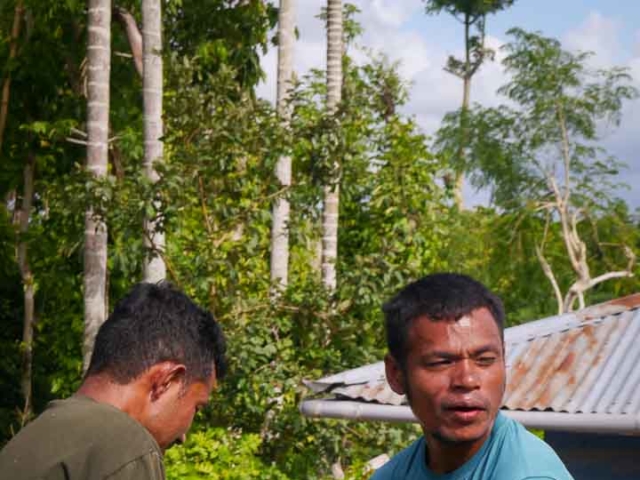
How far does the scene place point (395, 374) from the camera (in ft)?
9.66

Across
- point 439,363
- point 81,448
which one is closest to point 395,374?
point 439,363

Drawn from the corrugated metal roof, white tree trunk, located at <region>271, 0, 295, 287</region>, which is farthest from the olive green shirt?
white tree trunk, located at <region>271, 0, 295, 287</region>

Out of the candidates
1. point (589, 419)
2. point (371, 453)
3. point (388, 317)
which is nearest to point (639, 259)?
point (371, 453)

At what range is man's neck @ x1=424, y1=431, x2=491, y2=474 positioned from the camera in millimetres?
2770

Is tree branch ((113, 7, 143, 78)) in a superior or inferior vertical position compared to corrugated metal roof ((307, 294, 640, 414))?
superior

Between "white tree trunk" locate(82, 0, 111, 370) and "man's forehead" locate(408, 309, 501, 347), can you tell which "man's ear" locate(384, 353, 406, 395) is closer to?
"man's forehead" locate(408, 309, 501, 347)

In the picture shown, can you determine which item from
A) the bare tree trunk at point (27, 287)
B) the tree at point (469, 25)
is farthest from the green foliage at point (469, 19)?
the bare tree trunk at point (27, 287)

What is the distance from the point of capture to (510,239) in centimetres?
3666

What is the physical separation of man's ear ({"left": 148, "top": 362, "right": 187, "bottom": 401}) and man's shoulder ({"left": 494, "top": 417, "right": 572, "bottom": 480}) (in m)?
0.71

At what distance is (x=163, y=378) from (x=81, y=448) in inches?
11.1

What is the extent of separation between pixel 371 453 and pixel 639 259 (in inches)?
1127

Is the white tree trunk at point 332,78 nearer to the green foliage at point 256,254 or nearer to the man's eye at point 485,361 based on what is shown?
the green foliage at point 256,254

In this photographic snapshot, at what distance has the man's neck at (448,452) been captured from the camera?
2770 millimetres

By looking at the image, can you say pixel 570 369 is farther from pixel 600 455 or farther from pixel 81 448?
pixel 81 448
